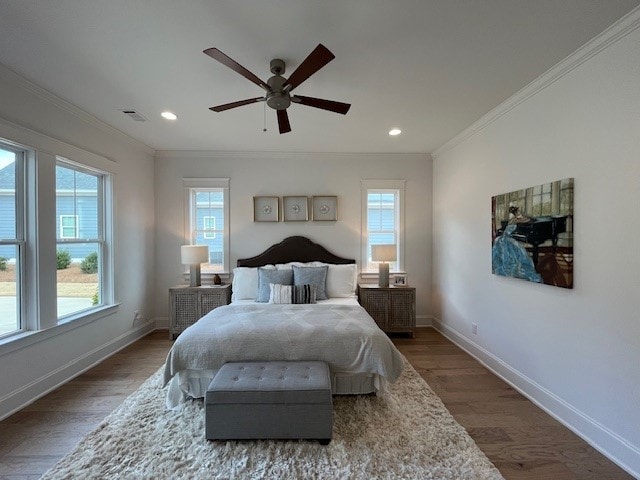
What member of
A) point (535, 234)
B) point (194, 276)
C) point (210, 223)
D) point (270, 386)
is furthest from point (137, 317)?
point (535, 234)

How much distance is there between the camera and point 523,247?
8.54ft

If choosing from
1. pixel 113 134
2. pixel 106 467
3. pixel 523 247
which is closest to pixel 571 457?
pixel 523 247

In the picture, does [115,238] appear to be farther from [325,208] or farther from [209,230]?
[325,208]

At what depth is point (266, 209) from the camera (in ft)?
14.8

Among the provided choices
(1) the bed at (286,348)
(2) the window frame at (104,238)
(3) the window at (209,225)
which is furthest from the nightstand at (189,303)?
(1) the bed at (286,348)

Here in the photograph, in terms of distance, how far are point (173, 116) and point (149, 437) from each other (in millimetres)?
3015

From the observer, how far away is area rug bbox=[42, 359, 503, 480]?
1.73m

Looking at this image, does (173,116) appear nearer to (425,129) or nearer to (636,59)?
(425,129)

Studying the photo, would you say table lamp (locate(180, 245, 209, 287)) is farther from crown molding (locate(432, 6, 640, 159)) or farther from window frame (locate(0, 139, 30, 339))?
crown molding (locate(432, 6, 640, 159))

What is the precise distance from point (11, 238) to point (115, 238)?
3.78 feet

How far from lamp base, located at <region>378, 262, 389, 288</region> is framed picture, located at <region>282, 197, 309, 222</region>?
4.53 ft

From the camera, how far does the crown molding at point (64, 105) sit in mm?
2344

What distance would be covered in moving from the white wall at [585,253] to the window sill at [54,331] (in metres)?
4.39

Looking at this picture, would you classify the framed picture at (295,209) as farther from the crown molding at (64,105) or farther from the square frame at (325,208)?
the crown molding at (64,105)
